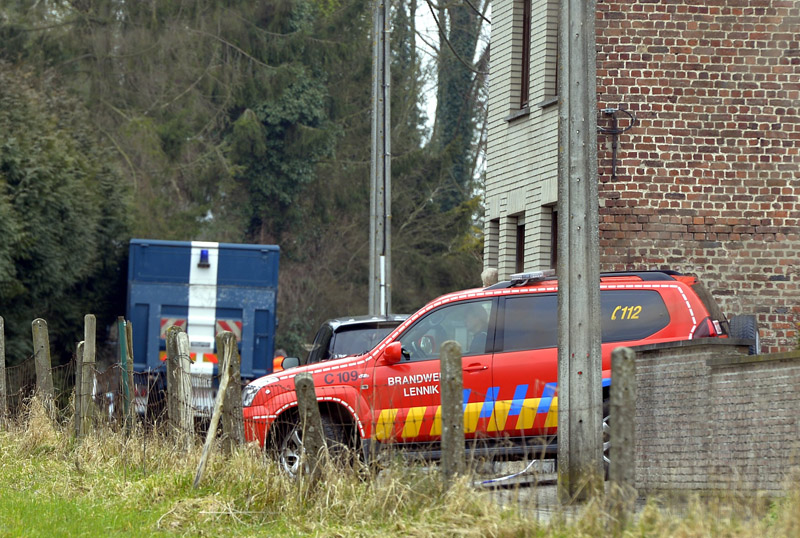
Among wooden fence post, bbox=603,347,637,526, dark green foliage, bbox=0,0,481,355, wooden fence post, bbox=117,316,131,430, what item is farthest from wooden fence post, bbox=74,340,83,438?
dark green foliage, bbox=0,0,481,355

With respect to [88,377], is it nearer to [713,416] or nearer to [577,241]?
[577,241]

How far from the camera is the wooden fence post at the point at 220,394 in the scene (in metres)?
9.70

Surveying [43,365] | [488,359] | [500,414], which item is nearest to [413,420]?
[500,414]

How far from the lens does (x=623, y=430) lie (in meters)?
7.07

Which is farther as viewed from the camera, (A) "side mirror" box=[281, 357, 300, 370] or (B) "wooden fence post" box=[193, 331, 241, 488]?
(A) "side mirror" box=[281, 357, 300, 370]

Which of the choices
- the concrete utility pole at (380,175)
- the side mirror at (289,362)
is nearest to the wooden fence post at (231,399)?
the side mirror at (289,362)

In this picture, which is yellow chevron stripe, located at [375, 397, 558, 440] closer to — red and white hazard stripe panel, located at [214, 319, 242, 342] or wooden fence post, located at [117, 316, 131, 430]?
wooden fence post, located at [117, 316, 131, 430]

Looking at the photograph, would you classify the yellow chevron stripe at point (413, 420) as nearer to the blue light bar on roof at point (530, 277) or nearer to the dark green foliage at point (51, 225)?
the blue light bar on roof at point (530, 277)

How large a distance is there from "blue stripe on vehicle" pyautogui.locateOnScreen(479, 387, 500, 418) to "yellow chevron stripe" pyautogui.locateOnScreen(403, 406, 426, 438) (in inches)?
20.9

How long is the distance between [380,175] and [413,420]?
1179 centimetres

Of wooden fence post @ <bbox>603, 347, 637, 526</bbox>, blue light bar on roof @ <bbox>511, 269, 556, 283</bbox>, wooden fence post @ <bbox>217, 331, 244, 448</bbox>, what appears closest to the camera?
wooden fence post @ <bbox>603, 347, 637, 526</bbox>

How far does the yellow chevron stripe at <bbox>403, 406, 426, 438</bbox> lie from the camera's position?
1143 cm

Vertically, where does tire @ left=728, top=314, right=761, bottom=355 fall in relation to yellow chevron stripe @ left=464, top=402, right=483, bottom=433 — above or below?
above

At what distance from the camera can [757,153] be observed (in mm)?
16312
